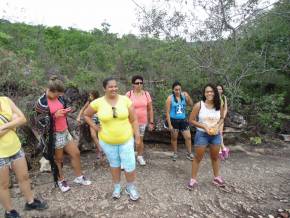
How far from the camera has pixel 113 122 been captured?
397cm

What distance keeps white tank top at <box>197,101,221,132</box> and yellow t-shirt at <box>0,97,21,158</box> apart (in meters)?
2.60

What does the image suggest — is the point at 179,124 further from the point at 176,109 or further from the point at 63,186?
the point at 63,186

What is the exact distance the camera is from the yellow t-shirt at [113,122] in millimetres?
3959

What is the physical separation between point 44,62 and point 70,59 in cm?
82

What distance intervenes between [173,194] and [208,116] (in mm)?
1346

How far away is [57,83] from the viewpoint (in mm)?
4215

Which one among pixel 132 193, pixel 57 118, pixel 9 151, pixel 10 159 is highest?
pixel 57 118

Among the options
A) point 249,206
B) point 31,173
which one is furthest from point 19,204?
point 249,206

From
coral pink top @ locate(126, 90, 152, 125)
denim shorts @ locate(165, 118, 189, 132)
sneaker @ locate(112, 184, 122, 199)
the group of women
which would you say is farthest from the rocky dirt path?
coral pink top @ locate(126, 90, 152, 125)

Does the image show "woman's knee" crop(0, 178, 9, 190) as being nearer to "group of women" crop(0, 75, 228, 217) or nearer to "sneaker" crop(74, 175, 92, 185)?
"group of women" crop(0, 75, 228, 217)

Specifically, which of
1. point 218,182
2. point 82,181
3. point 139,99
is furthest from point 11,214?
point 218,182

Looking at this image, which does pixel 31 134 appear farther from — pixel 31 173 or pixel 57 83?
pixel 57 83

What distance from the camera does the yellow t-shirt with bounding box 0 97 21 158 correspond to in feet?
11.8

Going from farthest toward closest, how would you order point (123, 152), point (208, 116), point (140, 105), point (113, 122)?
point (140, 105), point (208, 116), point (123, 152), point (113, 122)
